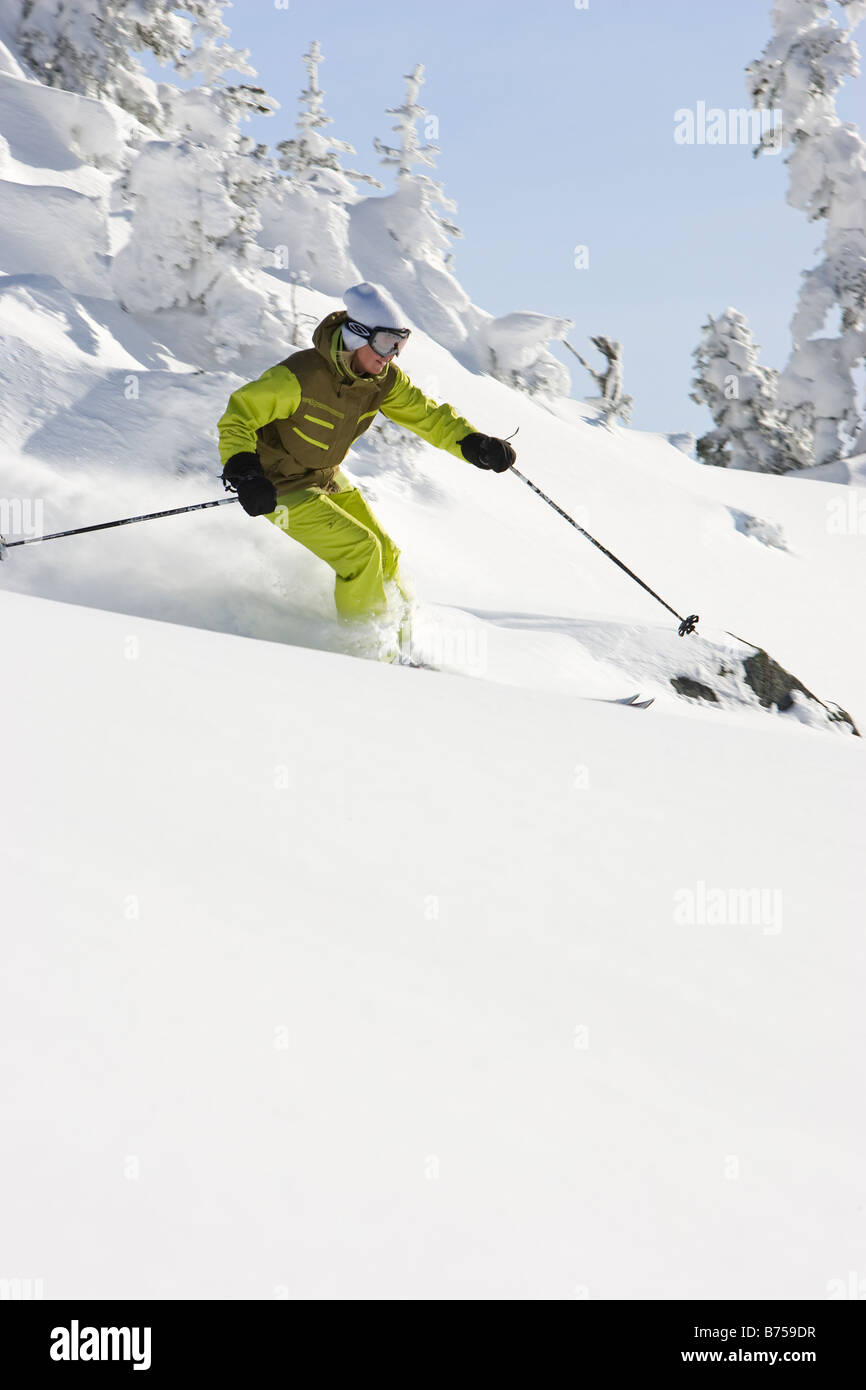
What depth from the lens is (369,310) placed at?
551 centimetres

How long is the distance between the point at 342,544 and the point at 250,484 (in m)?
0.73

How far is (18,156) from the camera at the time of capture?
1748cm

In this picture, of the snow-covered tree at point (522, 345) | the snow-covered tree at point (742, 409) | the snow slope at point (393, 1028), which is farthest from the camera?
Answer: the snow-covered tree at point (742, 409)

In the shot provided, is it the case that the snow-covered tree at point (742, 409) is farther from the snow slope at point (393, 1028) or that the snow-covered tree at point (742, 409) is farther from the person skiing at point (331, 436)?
the snow slope at point (393, 1028)

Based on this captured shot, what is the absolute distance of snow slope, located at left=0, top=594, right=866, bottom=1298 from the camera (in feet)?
Result: 3.73

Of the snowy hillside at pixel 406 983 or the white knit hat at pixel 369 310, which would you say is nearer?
the snowy hillside at pixel 406 983

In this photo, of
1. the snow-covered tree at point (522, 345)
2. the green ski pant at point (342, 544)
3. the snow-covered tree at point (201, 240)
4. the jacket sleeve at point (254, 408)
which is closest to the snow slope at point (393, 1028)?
the jacket sleeve at point (254, 408)

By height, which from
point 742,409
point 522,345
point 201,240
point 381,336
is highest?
point 201,240

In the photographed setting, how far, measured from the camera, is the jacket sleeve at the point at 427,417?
20.7ft

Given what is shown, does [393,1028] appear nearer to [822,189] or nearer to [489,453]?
[489,453]

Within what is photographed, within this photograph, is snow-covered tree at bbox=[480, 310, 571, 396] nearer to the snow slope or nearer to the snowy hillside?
the snowy hillside

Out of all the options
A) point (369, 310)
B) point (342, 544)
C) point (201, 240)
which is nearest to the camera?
point (369, 310)

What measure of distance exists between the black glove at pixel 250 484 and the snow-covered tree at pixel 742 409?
3005 cm

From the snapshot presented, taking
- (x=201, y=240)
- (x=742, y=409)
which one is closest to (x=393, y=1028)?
(x=201, y=240)
